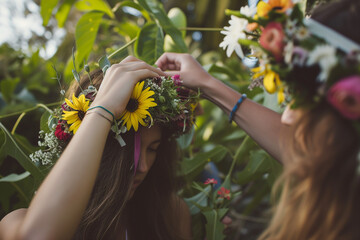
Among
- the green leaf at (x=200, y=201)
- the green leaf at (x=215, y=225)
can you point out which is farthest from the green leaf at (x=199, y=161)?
the green leaf at (x=215, y=225)

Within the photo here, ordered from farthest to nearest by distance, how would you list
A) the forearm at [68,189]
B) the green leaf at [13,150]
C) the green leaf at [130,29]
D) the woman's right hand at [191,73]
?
1. the green leaf at [130,29]
2. the green leaf at [13,150]
3. the woman's right hand at [191,73]
4. the forearm at [68,189]

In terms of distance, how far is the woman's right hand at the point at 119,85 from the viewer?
29.8 inches

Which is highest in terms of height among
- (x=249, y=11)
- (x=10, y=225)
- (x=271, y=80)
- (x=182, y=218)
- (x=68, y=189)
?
(x=249, y=11)

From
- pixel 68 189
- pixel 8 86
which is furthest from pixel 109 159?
pixel 8 86

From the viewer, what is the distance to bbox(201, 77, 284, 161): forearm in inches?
33.1

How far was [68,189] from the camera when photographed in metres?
0.64

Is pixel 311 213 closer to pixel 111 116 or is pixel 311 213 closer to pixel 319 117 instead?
pixel 319 117

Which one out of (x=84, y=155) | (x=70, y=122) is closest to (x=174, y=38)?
(x=70, y=122)

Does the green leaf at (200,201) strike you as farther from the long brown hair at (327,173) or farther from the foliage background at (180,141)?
the long brown hair at (327,173)

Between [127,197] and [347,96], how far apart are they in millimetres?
692

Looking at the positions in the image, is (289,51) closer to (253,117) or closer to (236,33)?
(236,33)

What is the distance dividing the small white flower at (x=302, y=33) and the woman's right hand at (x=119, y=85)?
1.33 ft

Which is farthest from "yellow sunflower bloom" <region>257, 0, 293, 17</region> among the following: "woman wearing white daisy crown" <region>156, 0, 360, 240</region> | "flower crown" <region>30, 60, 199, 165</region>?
"flower crown" <region>30, 60, 199, 165</region>

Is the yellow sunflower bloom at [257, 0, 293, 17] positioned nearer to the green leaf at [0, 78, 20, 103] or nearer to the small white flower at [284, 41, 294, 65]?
the small white flower at [284, 41, 294, 65]
